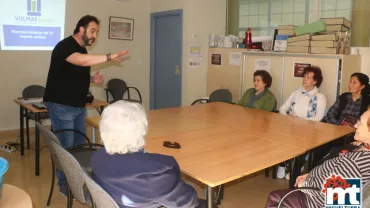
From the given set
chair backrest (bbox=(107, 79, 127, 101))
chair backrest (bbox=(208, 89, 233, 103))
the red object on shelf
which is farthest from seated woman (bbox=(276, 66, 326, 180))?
chair backrest (bbox=(107, 79, 127, 101))

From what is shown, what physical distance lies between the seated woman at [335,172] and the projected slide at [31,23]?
4353mm

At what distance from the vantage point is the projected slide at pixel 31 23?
4.96 metres

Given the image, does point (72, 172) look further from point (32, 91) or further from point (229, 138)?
point (32, 91)

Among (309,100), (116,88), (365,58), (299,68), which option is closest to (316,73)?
(309,100)

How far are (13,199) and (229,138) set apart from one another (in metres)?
1.55

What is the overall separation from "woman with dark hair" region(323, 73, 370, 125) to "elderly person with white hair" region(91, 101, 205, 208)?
2504 millimetres

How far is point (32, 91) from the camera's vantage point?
5.02 m

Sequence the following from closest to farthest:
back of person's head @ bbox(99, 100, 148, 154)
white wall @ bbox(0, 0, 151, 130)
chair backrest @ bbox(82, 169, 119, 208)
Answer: chair backrest @ bbox(82, 169, 119, 208), back of person's head @ bbox(99, 100, 148, 154), white wall @ bbox(0, 0, 151, 130)

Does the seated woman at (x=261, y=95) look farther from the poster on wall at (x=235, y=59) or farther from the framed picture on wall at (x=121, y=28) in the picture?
the framed picture on wall at (x=121, y=28)

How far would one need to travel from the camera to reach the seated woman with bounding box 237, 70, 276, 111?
421 cm

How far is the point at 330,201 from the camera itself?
196 cm

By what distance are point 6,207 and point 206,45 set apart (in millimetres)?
4650

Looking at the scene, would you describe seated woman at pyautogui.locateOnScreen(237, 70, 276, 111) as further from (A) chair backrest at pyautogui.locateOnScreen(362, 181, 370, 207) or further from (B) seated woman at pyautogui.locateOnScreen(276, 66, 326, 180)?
(A) chair backrest at pyautogui.locateOnScreen(362, 181, 370, 207)

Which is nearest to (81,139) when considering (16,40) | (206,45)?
(16,40)
